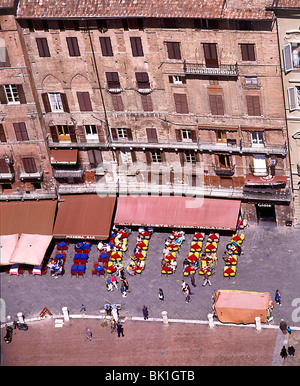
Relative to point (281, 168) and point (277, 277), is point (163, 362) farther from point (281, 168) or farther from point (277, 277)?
point (281, 168)

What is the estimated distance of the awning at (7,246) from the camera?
116m

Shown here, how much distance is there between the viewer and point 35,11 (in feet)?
349

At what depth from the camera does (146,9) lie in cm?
10450

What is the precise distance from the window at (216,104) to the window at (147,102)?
677cm

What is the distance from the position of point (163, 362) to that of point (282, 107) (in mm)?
29568

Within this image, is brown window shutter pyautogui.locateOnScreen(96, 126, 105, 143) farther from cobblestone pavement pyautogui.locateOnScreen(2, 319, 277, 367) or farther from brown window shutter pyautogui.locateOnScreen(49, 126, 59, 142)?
cobblestone pavement pyautogui.locateOnScreen(2, 319, 277, 367)

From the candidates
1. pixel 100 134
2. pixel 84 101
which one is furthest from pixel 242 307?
pixel 84 101

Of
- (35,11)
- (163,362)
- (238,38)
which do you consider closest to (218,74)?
(238,38)

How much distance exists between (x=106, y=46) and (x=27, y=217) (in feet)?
77.5

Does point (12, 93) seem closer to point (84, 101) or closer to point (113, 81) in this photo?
point (84, 101)

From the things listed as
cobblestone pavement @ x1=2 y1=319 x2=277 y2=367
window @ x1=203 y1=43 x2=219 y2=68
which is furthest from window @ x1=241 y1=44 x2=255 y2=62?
cobblestone pavement @ x1=2 y1=319 x2=277 y2=367

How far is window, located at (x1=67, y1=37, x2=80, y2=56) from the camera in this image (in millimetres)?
108425

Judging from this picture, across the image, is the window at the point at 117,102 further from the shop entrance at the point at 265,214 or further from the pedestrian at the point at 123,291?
the pedestrian at the point at 123,291

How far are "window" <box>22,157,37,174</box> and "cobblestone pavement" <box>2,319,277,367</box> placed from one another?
1907cm
